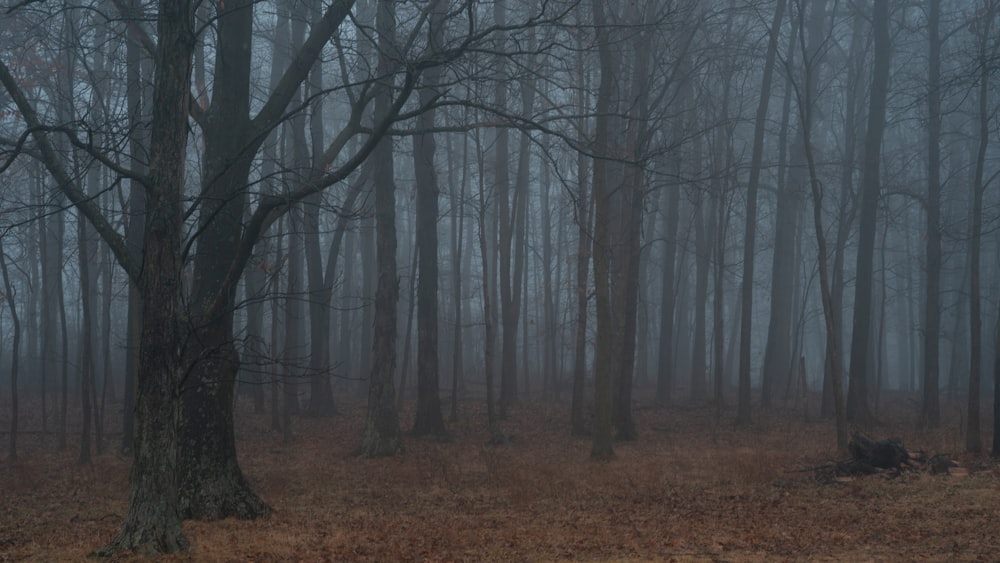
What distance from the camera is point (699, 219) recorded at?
108 feet

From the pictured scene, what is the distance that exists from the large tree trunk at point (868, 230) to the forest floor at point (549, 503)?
63.3 inches

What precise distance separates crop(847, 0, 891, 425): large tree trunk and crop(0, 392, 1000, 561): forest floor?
5.28ft

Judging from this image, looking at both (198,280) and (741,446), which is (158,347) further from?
(741,446)

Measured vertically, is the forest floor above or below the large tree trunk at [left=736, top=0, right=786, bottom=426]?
below

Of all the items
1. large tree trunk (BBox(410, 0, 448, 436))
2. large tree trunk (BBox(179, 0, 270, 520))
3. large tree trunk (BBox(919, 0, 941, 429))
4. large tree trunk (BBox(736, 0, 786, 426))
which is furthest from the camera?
large tree trunk (BBox(736, 0, 786, 426))

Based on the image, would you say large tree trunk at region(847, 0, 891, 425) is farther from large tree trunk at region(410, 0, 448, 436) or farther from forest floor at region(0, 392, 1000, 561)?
large tree trunk at region(410, 0, 448, 436)

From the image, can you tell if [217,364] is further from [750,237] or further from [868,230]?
[868,230]

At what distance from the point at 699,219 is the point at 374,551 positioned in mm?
25786

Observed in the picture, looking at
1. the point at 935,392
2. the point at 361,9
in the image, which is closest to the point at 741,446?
the point at 935,392

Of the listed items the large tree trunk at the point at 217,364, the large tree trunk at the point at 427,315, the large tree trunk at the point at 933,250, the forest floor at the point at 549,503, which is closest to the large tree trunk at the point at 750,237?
the forest floor at the point at 549,503

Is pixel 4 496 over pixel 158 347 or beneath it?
beneath

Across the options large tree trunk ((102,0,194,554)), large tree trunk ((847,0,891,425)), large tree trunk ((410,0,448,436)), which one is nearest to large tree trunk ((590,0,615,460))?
large tree trunk ((410,0,448,436))

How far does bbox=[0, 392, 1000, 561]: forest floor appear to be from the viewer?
904 cm

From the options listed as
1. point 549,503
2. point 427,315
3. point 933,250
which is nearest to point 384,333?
point 427,315
